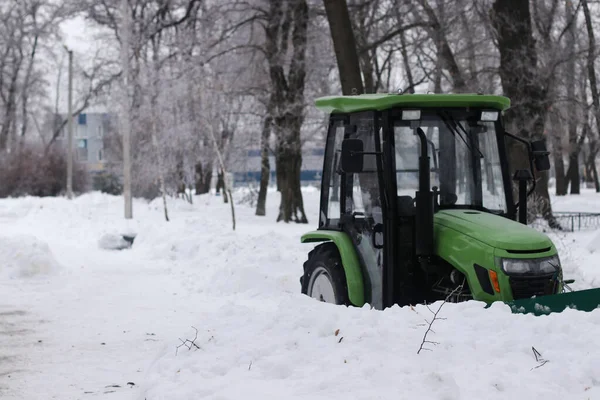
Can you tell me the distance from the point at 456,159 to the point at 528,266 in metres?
1.34

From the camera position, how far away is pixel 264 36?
28359mm

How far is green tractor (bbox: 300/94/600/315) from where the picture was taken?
662 cm

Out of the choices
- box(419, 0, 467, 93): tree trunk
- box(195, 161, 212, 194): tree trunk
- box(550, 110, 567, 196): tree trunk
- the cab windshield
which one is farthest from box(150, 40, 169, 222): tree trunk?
the cab windshield

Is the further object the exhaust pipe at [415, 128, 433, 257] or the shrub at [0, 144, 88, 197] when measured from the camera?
the shrub at [0, 144, 88, 197]

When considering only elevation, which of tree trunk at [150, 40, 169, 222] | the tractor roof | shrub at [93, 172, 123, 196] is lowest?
shrub at [93, 172, 123, 196]

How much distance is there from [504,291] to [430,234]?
2.55 feet

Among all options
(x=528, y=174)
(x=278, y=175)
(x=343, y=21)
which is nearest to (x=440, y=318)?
(x=528, y=174)

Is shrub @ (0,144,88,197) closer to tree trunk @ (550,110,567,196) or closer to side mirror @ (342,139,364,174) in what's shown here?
tree trunk @ (550,110,567,196)

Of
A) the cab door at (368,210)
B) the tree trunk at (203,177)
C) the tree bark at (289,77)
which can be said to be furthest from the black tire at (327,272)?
the tree trunk at (203,177)

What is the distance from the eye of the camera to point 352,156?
6.90 metres

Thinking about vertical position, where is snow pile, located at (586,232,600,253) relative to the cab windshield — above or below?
below

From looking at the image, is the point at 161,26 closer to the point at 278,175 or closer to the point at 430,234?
the point at 278,175

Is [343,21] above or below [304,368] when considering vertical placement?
above

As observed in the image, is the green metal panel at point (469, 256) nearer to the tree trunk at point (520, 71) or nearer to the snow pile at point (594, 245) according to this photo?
the snow pile at point (594, 245)
